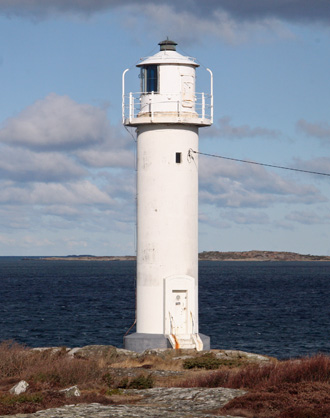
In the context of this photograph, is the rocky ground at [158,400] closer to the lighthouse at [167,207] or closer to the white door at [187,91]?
the lighthouse at [167,207]

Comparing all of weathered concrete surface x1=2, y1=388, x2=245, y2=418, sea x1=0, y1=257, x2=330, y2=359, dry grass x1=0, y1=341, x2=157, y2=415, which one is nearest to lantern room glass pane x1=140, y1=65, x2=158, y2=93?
dry grass x1=0, y1=341, x2=157, y2=415

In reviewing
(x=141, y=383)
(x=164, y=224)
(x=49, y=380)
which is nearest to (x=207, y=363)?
(x=141, y=383)

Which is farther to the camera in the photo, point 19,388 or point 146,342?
point 146,342

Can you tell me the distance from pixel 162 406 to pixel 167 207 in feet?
45.2

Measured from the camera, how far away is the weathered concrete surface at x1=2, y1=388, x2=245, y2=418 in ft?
42.9

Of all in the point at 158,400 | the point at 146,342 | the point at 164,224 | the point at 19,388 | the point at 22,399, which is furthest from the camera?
the point at 164,224

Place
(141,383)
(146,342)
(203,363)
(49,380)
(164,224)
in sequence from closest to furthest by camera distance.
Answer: (141,383) → (49,380) → (203,363) → (146,342) → (164,224)

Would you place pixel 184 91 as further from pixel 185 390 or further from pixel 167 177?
pixel 185 390

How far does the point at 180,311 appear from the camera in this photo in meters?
28.3

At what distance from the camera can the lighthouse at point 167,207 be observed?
91.3ft

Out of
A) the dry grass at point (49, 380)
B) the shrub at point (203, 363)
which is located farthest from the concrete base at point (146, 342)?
the dry grass at point (49, 380)

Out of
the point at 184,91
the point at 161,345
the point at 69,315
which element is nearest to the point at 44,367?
the point at 161,345

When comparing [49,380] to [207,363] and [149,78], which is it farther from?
[149,78]

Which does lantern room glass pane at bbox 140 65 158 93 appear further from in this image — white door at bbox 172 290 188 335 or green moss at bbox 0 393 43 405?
green moss at bbox 0 393 43 405
